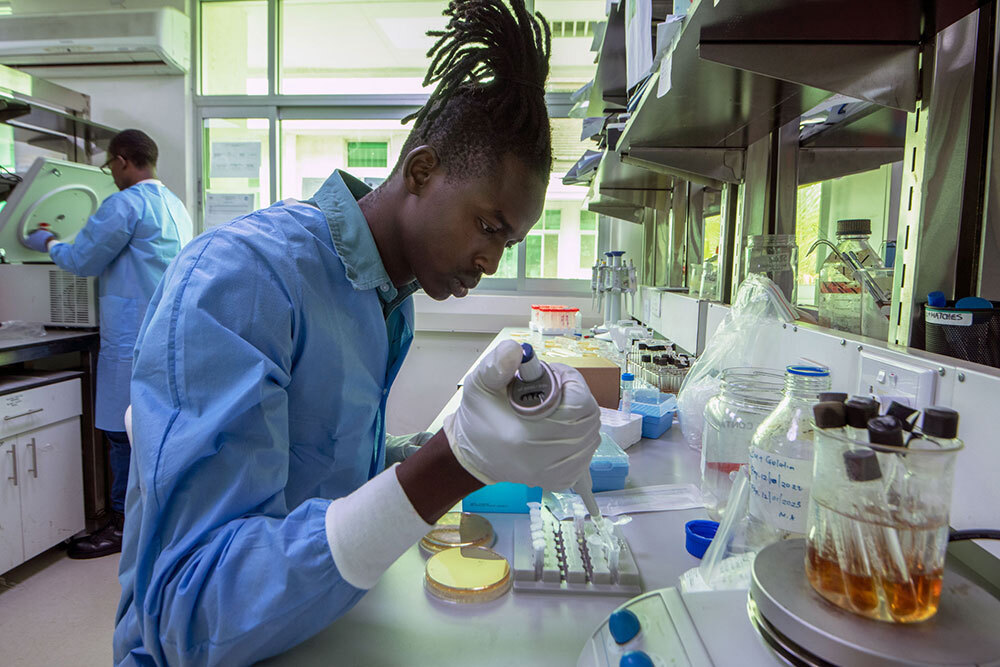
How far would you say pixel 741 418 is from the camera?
961 millimetres

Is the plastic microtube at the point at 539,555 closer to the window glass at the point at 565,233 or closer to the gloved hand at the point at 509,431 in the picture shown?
the gloved hand at the point at 509,431

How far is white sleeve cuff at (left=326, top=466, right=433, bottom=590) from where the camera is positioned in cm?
61

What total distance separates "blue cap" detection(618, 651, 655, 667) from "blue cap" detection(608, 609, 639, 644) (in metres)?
0.03

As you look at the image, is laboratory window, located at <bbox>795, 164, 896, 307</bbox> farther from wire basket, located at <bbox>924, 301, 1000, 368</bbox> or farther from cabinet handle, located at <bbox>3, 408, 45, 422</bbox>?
cabinet handle, located at <bbox>3, 408, 45, 422</bbox>

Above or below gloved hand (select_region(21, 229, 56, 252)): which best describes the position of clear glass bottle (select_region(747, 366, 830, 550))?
below

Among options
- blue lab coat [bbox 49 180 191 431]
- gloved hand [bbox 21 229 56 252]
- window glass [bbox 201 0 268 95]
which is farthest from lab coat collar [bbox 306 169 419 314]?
window glass [bbox 201 0 268 95]

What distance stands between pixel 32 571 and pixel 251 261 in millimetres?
2576

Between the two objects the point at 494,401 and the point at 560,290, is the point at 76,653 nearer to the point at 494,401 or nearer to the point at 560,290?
the point at 494,401

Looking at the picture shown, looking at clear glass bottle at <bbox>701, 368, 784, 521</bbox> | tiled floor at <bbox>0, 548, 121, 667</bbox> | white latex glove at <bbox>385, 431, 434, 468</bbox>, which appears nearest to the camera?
clear glass bottle at <bbox>701, 368, 784, 521</bbox>

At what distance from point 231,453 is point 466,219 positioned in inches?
18.4

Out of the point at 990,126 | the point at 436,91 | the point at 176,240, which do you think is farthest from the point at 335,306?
the point at 176,240

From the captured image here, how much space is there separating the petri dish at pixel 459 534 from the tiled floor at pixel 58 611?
1659 millimetres

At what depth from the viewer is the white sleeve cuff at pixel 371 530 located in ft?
1.99

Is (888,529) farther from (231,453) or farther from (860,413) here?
(231,453)
